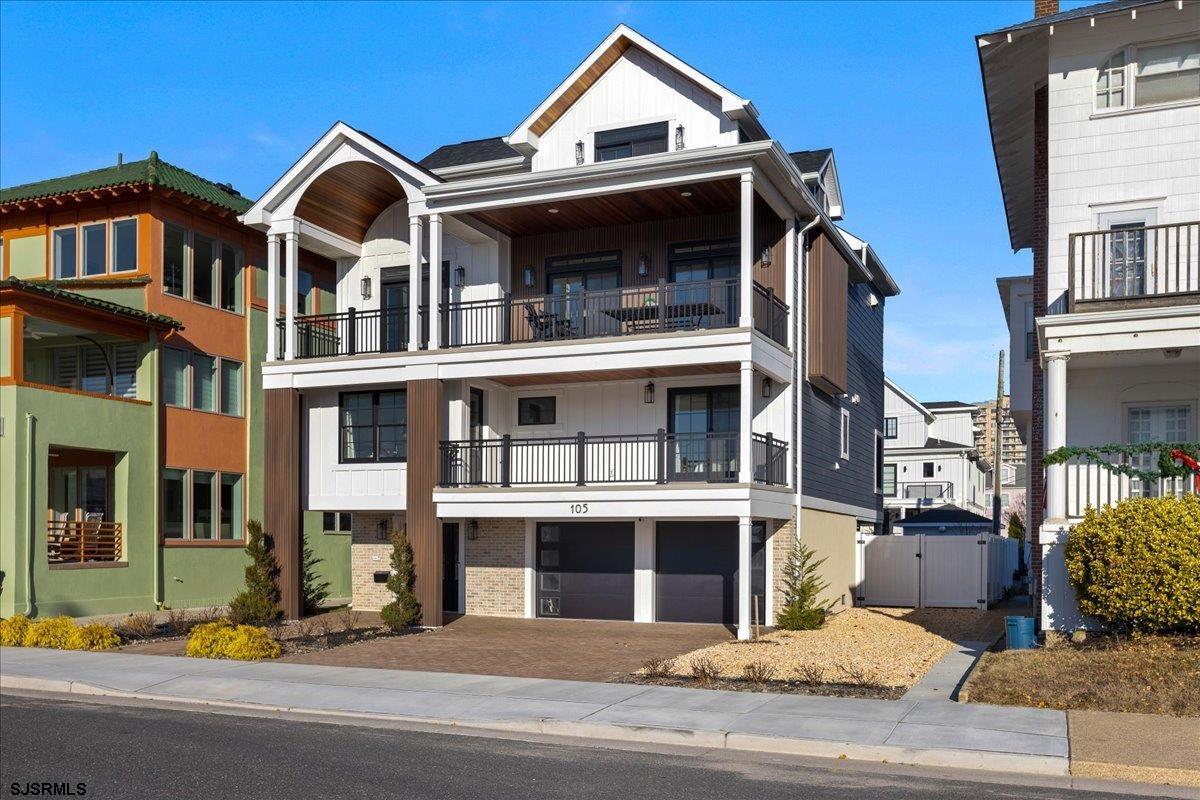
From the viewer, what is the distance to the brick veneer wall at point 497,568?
78.4ft

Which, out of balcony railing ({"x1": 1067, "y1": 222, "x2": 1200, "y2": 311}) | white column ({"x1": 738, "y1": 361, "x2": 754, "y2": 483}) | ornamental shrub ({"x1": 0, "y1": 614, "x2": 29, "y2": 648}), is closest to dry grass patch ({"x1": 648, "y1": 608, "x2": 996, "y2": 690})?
white column ({"x1": 738, "y1": 361, "x2": 754, "y2": 483})

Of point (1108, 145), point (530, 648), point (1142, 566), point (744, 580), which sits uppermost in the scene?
point (1108, 145)

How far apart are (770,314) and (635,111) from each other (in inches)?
195

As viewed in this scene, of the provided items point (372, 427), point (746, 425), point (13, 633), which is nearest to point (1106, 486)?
point (746, 425)

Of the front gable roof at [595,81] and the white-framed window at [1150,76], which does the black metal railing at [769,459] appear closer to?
the front gable roof at [595,81]

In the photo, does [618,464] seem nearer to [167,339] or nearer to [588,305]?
[588,305]

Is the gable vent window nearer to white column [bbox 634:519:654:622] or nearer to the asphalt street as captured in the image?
white column [bbox 634:519:654:622]

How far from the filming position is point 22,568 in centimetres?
2208

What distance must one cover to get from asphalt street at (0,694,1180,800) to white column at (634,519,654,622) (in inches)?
431

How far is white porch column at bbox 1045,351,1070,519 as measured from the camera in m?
16.9

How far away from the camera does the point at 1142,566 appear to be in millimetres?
14852

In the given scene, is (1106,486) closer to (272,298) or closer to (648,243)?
(648,243)

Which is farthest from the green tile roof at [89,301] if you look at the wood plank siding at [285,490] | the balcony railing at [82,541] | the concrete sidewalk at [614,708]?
the concrete sidewalk at [614,708]

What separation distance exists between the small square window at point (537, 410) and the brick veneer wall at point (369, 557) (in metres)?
3.55
